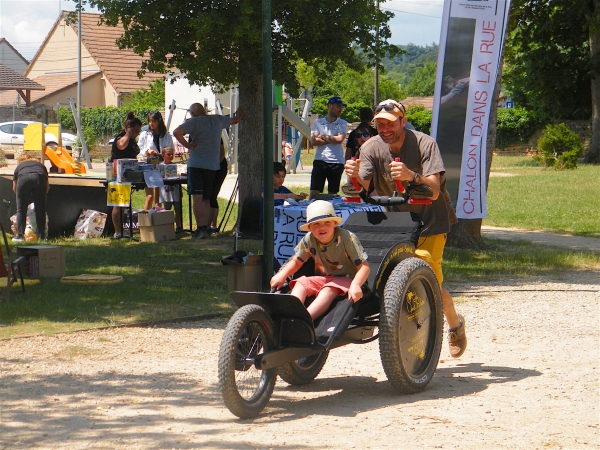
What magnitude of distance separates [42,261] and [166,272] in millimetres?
1471

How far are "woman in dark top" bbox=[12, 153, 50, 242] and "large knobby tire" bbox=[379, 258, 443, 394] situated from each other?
27.6ft

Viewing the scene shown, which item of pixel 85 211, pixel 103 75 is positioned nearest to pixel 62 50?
pixel 103 75

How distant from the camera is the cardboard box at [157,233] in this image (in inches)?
542

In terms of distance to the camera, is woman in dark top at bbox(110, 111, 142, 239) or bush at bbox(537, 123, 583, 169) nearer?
woman in dark top at bbox(110, 111, 142, 239)

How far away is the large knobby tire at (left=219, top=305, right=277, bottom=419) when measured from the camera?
5.19 m

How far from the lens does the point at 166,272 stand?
11062mm

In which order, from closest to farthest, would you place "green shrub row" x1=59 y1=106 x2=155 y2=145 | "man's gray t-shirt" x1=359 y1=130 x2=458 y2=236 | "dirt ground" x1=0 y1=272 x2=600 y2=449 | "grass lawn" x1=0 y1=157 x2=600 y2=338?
"dirt ground" x1=0 y1=272 x2=600 y2=449 < "man's gray t-shirt" x1=359 y1=130 x2=458 y2=236 < "grass lawn" x1=0 y1=157 x2=600 y2=338 < "green shrub row" x1=59 y1=106 x2=155 y2=145

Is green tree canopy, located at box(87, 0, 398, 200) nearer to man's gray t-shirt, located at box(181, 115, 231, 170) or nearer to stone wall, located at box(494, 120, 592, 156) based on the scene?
man's gray t-shirt, located at box(181, 115, 231, 170)

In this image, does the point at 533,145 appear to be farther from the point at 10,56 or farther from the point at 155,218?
the point at 10,56

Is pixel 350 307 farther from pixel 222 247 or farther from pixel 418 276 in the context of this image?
pixel 222 247

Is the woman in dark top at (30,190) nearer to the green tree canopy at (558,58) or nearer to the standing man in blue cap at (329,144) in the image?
the standing man in blue cap at (329,144)

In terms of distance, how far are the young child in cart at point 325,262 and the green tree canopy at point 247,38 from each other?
612 centimetres

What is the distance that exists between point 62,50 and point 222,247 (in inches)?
2680

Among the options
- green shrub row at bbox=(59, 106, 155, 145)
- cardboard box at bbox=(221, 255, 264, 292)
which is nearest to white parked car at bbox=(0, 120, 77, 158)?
green shrub row at bbox=(59, 106, 155, 145)
